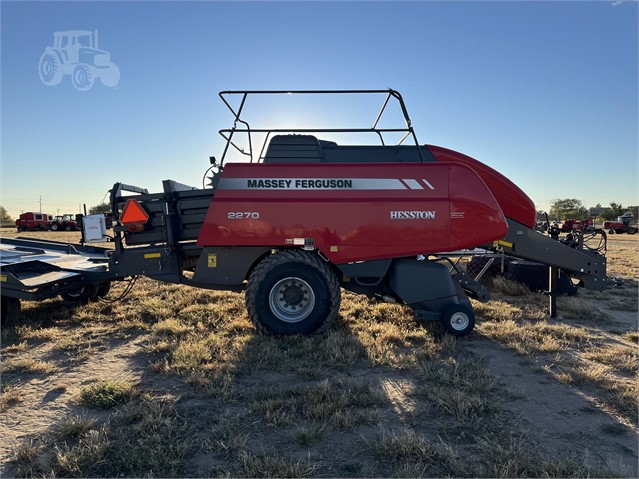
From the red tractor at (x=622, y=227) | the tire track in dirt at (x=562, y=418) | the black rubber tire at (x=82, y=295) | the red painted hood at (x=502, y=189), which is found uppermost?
the red painted hood at (x=502, y=189)

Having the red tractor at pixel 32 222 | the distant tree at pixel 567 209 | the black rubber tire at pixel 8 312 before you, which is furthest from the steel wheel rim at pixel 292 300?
the distant tree at pixel 567 209

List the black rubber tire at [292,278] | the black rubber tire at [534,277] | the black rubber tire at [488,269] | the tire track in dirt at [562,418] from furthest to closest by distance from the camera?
the black rubber tire at [488,269] < the black rubber tire at [534,277] < the black rubber tire at [292,278] < the tire track in dirt at [562,418]

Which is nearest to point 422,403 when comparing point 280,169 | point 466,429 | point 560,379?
point 466,429

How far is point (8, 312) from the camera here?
542cm

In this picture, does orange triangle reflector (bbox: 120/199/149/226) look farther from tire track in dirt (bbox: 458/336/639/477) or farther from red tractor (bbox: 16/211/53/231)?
red tractor (bbox: 16/211/53/231)

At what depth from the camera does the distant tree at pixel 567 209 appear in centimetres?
6556

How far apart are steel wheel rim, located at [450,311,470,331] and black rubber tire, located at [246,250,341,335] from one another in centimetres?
142

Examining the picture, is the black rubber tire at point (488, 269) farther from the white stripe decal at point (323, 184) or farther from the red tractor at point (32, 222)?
the red tractor at point (32, 222)

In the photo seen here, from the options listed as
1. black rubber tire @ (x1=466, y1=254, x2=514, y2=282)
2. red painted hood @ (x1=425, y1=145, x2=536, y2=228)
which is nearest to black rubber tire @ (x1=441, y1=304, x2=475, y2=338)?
red painted hood @ (x1=425, y1=145, x2=536, y2=228)

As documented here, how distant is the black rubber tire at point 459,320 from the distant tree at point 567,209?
6844cm

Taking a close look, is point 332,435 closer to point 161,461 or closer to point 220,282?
point 161,461

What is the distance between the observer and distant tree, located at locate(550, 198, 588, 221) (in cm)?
6556

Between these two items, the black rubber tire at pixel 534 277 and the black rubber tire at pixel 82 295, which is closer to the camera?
the black rubber tire at pixel 82 295

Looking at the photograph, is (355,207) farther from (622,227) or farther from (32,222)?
(32,222)
